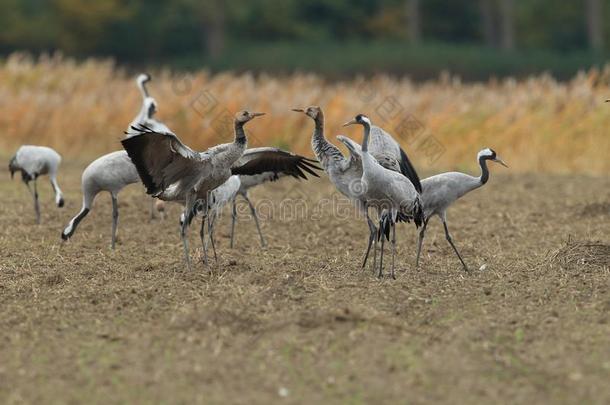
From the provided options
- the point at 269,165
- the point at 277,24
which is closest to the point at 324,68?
the point at 277,24

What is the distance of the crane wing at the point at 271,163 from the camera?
8453 mm

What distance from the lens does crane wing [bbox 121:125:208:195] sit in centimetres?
714

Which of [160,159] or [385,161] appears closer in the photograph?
[160,159]

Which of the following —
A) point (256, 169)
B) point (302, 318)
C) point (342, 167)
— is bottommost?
point (302, 318)

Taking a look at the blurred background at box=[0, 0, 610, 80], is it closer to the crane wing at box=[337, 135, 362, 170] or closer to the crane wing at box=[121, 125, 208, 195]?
the crane wing at box=[121, 125, 208, 195]

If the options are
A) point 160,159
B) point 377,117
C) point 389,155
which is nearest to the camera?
point 160,159

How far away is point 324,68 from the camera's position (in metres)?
→ 36.8

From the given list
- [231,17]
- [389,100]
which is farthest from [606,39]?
[389,100]

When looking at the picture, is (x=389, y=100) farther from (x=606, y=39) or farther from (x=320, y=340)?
(x=606, y=39)

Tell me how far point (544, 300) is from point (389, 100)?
9.35 meters

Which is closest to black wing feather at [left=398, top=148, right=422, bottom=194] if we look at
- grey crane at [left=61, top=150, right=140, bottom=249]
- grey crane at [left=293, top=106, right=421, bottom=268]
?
grey crane at [left=293, top=106, right=421, bottom=268]

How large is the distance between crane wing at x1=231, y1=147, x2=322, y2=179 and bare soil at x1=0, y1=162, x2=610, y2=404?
2.11ft

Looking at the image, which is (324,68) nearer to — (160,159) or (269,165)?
(269,165)

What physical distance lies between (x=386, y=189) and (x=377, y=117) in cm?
825
